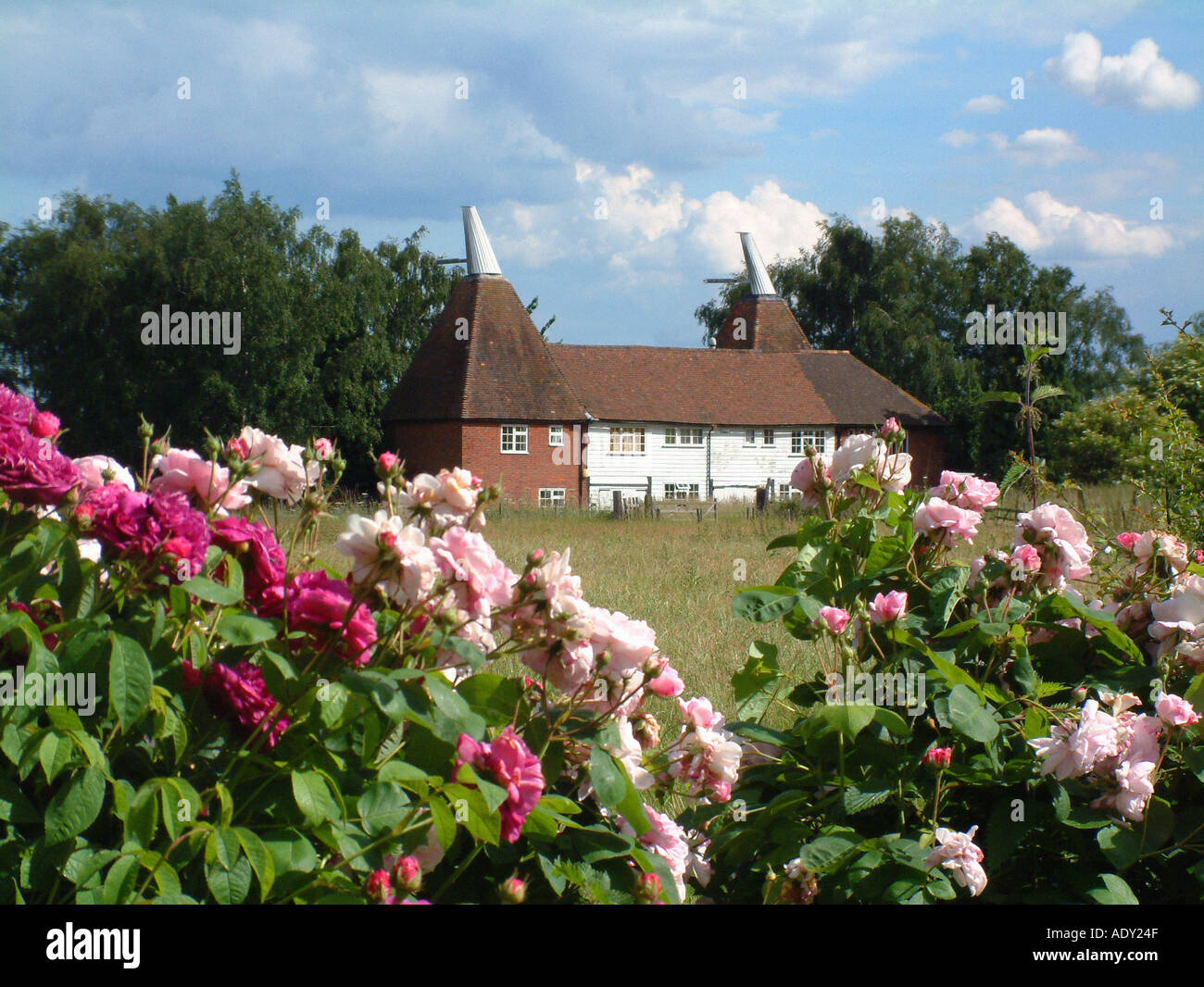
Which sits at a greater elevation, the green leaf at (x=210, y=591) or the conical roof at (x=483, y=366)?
the conical roof at (x=483, y=366)

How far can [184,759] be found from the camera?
5.55 ft

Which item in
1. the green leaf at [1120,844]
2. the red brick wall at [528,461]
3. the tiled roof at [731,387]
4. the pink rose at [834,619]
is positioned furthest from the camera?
the tiled roof at [731,387]

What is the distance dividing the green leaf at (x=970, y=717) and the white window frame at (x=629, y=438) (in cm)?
3776

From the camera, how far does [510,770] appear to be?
1.73m

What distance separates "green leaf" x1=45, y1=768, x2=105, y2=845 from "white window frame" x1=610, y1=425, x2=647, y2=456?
38.5 m

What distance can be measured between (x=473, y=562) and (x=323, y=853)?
535 mm

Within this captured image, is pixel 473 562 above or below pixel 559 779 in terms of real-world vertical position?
above

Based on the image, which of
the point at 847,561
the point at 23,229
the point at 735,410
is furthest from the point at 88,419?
the point at 847,561

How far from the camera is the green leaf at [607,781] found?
1812mm

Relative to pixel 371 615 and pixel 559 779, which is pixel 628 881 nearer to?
pixel 559 779

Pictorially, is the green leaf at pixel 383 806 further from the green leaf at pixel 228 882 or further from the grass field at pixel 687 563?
the grass field at pixel 687 563

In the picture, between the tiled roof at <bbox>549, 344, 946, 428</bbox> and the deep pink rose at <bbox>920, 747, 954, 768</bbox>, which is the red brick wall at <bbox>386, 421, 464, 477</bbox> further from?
the deep pink rose at <bbox>920, 747, 954, 768</bbox>

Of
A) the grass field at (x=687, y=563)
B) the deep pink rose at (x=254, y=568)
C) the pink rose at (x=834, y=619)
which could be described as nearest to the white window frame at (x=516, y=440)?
the grass field at (x=687, y=563)

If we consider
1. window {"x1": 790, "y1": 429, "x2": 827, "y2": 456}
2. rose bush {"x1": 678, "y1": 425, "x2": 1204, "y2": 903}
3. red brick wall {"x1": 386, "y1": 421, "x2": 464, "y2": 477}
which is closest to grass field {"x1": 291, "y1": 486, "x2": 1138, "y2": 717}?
rose bush {"x1": 678, "y1": 425, "x2": 1204, "y2": 903}
